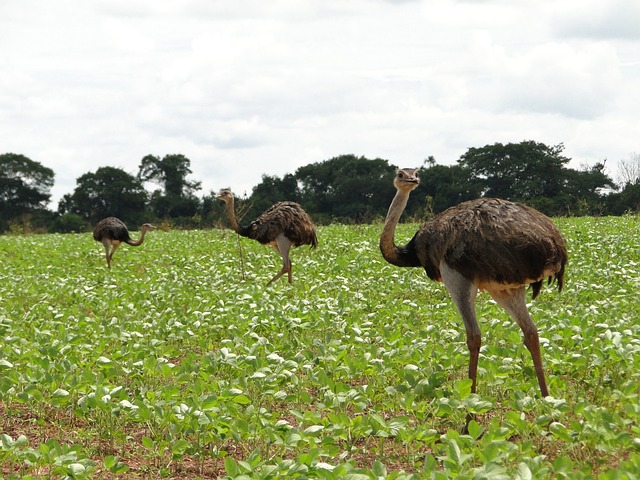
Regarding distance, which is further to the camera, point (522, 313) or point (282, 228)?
point (282, 228)

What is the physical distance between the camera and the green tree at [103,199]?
57.5 metres

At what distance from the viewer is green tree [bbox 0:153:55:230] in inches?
2409

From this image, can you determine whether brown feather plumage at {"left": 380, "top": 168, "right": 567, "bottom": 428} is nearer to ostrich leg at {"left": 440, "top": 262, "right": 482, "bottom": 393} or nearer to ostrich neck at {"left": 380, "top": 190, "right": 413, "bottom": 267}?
ostrich leg at {"left": 440, "top": 262, "right": 482, "bottom": 393}

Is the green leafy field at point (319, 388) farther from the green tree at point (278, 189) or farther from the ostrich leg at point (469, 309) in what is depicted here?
the green tree at point (278, 189)

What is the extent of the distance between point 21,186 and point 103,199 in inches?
338

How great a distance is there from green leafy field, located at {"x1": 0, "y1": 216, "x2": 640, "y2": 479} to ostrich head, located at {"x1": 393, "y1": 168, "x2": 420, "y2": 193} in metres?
1.42

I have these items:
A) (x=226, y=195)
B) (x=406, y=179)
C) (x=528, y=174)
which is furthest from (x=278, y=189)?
(x=406, y=179)

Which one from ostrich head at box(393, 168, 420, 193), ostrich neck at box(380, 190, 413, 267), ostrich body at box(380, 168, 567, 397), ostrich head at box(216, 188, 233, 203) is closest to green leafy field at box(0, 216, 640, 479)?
ostrich body at box(380, 168, 567, 397)

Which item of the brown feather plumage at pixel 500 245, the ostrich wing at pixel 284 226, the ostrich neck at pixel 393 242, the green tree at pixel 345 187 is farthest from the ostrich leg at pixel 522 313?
the green tree at pixel 345 187

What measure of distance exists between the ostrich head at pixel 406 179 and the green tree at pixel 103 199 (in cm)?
A: 5072

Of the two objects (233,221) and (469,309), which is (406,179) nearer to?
(469,309)

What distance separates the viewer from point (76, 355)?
813 cm

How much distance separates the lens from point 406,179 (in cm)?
751

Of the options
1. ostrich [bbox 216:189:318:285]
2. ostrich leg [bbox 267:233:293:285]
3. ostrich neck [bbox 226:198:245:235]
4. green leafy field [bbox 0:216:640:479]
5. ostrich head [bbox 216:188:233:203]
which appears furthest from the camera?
ostrich head [bbox 216:188:233:203]
